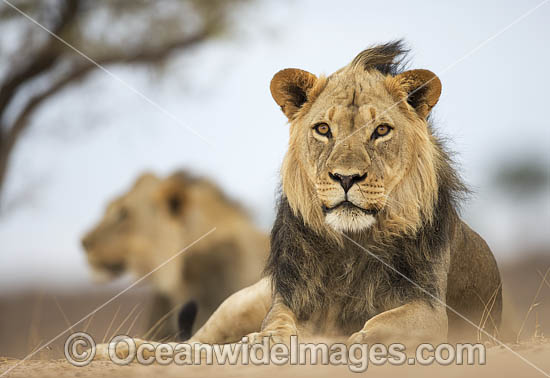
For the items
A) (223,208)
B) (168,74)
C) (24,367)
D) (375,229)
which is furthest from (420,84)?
(168,74)

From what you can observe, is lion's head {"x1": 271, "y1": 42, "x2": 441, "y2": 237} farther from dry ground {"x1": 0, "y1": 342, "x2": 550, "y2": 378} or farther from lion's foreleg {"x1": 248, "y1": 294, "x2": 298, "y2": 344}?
dry ground {"x1": 0, "y1": 342, "x2": 550, "y2": 378}

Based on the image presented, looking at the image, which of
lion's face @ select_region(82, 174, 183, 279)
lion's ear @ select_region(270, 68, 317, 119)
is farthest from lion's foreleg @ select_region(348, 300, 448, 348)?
lion's face @ select_region(82, 174, 183, 279)

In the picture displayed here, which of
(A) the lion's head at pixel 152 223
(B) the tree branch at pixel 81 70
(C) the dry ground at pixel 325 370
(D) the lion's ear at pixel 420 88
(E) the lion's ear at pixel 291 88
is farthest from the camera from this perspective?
(B) the tree branch at pixel 81 70

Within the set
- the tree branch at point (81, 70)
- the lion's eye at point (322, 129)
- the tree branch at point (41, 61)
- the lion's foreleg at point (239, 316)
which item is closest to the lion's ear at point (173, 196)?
the tree branch at point (81, 70)

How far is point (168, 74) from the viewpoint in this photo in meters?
10.8

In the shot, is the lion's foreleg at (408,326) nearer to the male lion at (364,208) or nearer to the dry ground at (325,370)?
the male lion at (364,208)

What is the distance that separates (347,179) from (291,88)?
2.40 feet

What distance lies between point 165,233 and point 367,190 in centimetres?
581

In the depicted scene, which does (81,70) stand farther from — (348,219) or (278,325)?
(348,219)

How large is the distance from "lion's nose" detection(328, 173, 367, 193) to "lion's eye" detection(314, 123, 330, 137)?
0.95 ft

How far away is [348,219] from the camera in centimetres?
310

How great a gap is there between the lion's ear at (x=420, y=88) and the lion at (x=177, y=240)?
477 centimetres

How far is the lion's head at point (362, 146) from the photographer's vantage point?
3102mm

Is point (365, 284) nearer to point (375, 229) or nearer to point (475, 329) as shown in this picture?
point (375, 229)
